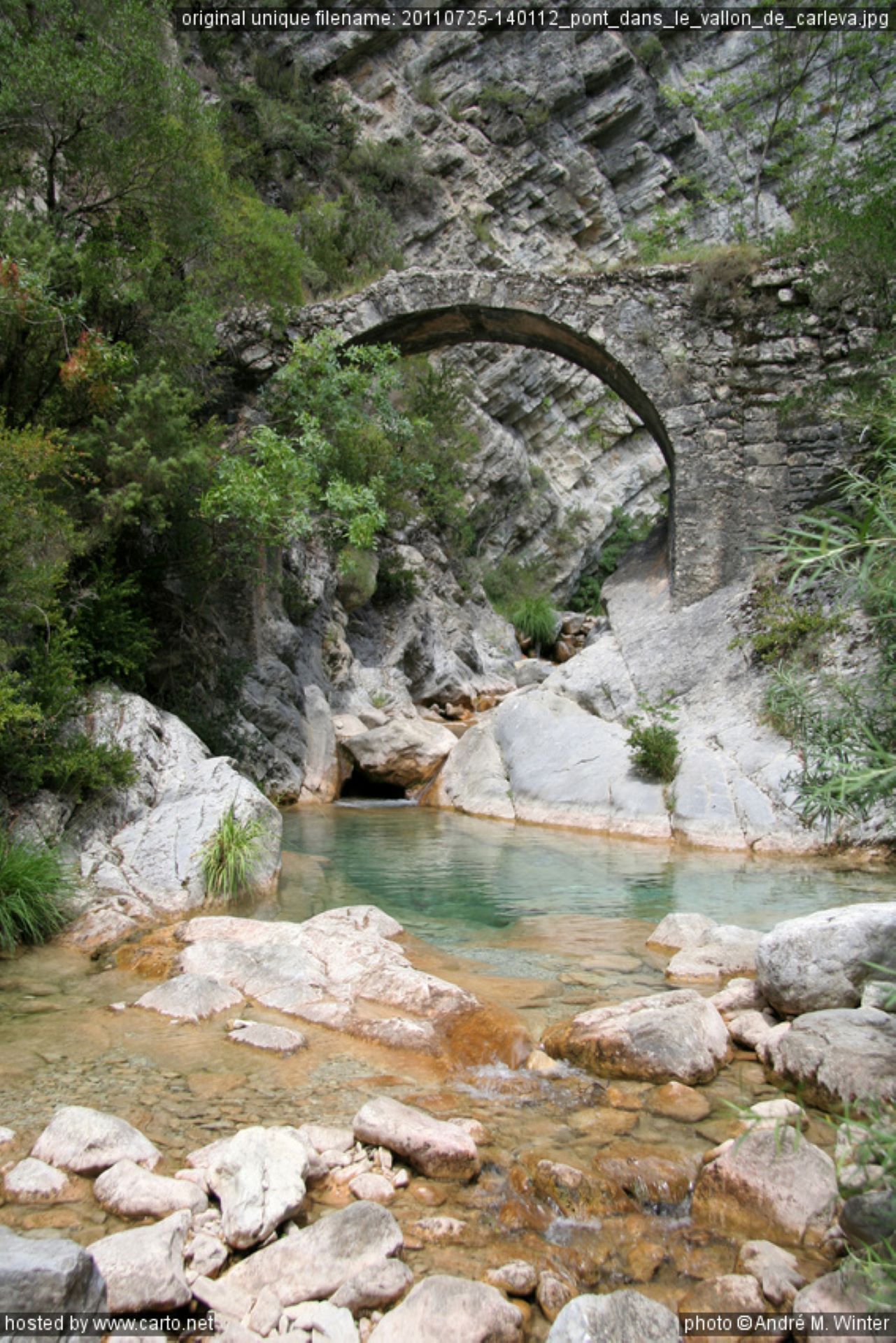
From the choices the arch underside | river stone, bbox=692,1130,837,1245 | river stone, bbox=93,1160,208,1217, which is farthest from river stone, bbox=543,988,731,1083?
the arch underside

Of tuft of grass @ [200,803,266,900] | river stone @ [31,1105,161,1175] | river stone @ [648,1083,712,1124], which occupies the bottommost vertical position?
river stone @ [648,1083,712,1124]

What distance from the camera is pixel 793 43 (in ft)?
59.0

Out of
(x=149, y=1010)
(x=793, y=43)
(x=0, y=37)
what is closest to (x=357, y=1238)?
(x=149, y=1010)

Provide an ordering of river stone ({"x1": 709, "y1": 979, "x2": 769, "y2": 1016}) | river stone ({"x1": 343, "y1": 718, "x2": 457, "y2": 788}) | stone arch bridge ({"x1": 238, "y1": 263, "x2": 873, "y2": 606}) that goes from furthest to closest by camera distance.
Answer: stone arch bridge ({"x1": 238, "y1": 263, "x2": 873, "y2": 606}), river stone ({"x1": 343, "y1": 718, "x2": 457, "y2": 788}), river stone ({"x1": 709, "y1": 979, "x2": 769, "y2": 1016})

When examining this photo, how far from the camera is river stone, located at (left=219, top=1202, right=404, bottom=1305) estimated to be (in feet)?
8.13

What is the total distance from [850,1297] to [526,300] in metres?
14.5

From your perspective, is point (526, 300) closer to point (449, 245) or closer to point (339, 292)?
point (339, 292)

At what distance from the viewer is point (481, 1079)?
390 cm

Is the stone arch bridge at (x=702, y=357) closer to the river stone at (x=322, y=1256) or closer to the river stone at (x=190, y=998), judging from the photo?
Result: the river stone at (x=190, y=998)

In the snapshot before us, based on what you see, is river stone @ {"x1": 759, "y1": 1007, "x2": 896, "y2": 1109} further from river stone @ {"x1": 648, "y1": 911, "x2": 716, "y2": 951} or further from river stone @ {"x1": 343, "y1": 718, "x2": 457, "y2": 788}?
river stone @ {"x1": 343, "y1": 718, "x2": 457, "y2": 788}

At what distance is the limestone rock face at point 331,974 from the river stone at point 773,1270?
1828 millimetres

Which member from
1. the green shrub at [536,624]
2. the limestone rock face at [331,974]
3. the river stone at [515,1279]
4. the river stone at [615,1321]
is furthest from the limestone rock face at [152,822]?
the green shrub at [536,624]

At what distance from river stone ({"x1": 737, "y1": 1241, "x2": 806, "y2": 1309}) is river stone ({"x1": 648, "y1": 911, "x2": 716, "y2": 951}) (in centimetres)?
315

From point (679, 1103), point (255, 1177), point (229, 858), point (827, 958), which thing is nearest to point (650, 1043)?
point (679, 1103)
